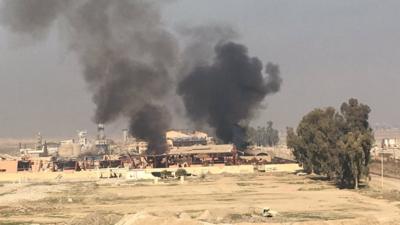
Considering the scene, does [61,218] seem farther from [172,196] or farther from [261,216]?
[172,196]

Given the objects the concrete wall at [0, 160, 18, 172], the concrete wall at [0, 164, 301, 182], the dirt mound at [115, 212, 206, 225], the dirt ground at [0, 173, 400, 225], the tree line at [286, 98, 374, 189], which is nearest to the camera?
the dirt mound at [115, 212, 206, 225]

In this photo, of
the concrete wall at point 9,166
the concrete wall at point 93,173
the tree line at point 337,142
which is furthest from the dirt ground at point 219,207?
the concrete wall at point 9,166

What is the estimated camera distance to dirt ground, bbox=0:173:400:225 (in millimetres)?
38072

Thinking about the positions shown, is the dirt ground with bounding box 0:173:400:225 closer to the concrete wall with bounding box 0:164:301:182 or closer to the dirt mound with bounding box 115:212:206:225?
the dirt mound with bounding box 115:212:206:225

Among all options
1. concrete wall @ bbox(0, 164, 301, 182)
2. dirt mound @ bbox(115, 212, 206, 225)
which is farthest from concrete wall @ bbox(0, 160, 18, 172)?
dirt mound @ bbox(115, 212, 206, 225)

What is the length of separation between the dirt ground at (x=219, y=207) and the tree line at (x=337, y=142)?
2.95 metres

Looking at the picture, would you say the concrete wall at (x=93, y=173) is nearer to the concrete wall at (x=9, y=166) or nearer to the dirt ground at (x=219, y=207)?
the concrete wall at (x=9, y=166)

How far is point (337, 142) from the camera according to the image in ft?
258

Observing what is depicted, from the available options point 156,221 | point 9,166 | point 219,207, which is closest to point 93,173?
point 9,166

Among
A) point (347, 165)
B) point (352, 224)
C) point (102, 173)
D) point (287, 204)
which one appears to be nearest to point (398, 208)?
point (287, 204)

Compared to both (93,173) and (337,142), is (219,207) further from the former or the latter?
(93,173)

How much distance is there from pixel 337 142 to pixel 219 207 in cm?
3154

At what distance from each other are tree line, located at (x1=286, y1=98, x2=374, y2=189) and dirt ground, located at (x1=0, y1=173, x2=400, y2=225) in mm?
2953

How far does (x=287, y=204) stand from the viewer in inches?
2158
